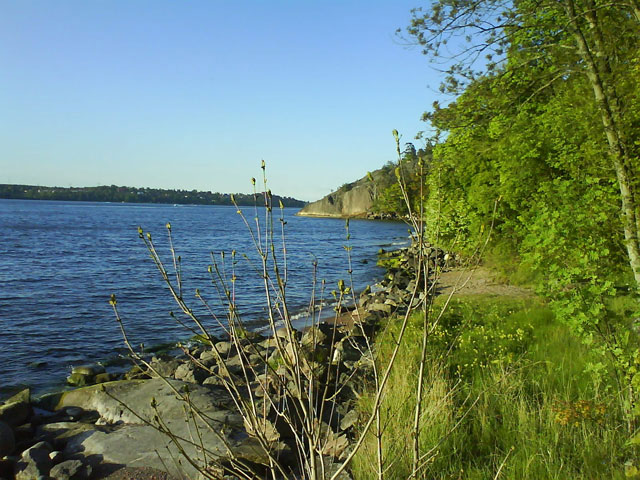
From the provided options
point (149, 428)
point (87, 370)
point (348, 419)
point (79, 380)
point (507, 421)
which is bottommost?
point (79, 380)

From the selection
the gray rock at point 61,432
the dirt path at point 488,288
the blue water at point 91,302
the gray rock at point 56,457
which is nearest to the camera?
the gray rock at point 56,457

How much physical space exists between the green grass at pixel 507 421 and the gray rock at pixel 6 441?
4.97 metres

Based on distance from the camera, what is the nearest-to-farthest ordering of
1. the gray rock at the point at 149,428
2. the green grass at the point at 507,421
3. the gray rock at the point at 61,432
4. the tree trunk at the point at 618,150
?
the green grass at the point at 507,421 → the tree trunk at the point at 618,150 → the gray rock at the point at 149,428 → the gray rock at the point at 61,432

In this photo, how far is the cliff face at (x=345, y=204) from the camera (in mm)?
107750

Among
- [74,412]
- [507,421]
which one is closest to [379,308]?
[74,412]

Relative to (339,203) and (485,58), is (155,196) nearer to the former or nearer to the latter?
(339,203)

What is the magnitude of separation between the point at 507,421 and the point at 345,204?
11314cm

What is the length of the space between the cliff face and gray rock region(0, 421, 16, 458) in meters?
92.8

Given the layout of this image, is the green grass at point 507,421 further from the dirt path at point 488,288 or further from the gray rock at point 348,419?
the dirt path at point 488,288

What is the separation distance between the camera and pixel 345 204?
385ft

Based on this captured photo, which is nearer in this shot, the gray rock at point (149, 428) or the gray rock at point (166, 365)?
the gray rock at point (149, 428)

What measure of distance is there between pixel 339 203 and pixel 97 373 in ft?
367

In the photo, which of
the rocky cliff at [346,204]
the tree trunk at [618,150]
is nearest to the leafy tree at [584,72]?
the tree trunk at [618,150]

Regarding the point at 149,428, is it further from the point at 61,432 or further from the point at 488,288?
the point at 488,288
